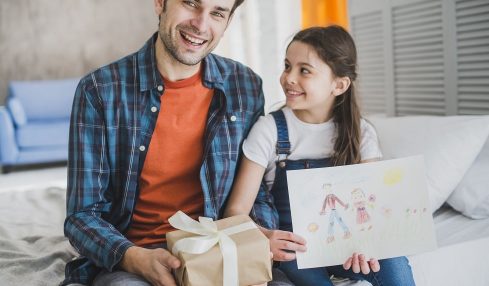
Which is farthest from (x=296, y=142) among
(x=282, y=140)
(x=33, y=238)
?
(x=33, y=238)

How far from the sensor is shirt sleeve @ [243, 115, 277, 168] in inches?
56.9

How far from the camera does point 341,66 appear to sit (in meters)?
1.52

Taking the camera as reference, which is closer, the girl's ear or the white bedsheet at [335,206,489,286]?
the white bedsheet at [335,206,489,286]

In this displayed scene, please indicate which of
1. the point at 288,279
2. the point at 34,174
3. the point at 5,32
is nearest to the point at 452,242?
the point at 288,279

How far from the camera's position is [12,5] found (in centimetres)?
577

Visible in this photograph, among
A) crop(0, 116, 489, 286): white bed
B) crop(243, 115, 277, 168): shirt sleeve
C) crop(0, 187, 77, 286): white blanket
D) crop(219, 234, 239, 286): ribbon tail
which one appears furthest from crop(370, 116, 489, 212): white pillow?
crop(0, 187, 77, 286): white blanket

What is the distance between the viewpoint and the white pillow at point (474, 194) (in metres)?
1.59

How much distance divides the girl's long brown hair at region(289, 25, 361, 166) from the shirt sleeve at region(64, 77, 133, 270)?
0.67m

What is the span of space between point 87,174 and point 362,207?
28.8 inches

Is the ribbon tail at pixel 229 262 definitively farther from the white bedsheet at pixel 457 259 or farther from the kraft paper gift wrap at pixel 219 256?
the white bedsheet at pixel 457 259

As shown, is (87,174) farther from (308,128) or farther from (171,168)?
(308,128)

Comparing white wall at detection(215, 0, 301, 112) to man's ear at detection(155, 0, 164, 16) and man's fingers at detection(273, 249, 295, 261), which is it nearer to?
man's ear at detection(155, 0, 164, 16)

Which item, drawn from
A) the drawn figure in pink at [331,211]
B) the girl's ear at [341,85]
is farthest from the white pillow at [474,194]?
the drawn figure in pink at [331,211]

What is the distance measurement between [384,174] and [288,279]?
38cm
